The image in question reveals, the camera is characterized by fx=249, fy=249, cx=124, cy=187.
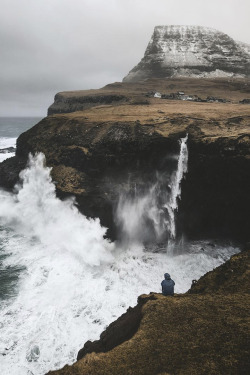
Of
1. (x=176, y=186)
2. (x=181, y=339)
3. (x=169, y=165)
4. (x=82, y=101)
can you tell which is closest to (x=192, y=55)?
(x=82, y=101)

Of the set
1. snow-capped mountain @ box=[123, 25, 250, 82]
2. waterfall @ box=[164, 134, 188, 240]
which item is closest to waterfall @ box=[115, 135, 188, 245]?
waterfall @ box=[164, 134, 188, 240]

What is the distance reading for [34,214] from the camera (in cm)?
2080

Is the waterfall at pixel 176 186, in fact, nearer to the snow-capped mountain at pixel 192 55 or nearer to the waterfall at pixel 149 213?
the waterfall at pixel 149 213

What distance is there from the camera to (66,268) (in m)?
15.3

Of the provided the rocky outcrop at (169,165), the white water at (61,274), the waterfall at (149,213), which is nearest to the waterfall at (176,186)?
the waterfall at (149,213)

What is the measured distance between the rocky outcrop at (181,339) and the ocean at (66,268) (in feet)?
15.3

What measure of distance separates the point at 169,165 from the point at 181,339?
45.1 feet

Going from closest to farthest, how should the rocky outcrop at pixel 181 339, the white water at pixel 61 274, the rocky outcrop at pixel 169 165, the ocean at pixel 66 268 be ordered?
the rocky outcrop at pixel 181 339 < the white water at pixel 61 274 < the ocean at pixel 66 268 < the rocky outcrop at pixel 169 165

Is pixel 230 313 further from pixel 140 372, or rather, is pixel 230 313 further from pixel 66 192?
pixel 66 192

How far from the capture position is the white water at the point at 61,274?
412 inches

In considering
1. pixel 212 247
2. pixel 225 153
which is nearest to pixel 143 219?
pixel 212 247

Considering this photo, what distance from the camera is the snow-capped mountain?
6725 centimetres

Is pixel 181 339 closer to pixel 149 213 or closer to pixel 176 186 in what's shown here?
pixel 176 186

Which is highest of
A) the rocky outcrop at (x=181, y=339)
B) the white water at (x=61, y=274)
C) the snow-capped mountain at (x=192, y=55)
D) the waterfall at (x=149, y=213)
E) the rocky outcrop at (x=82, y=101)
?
the snow-capped mountain at (x=192, y=55)
